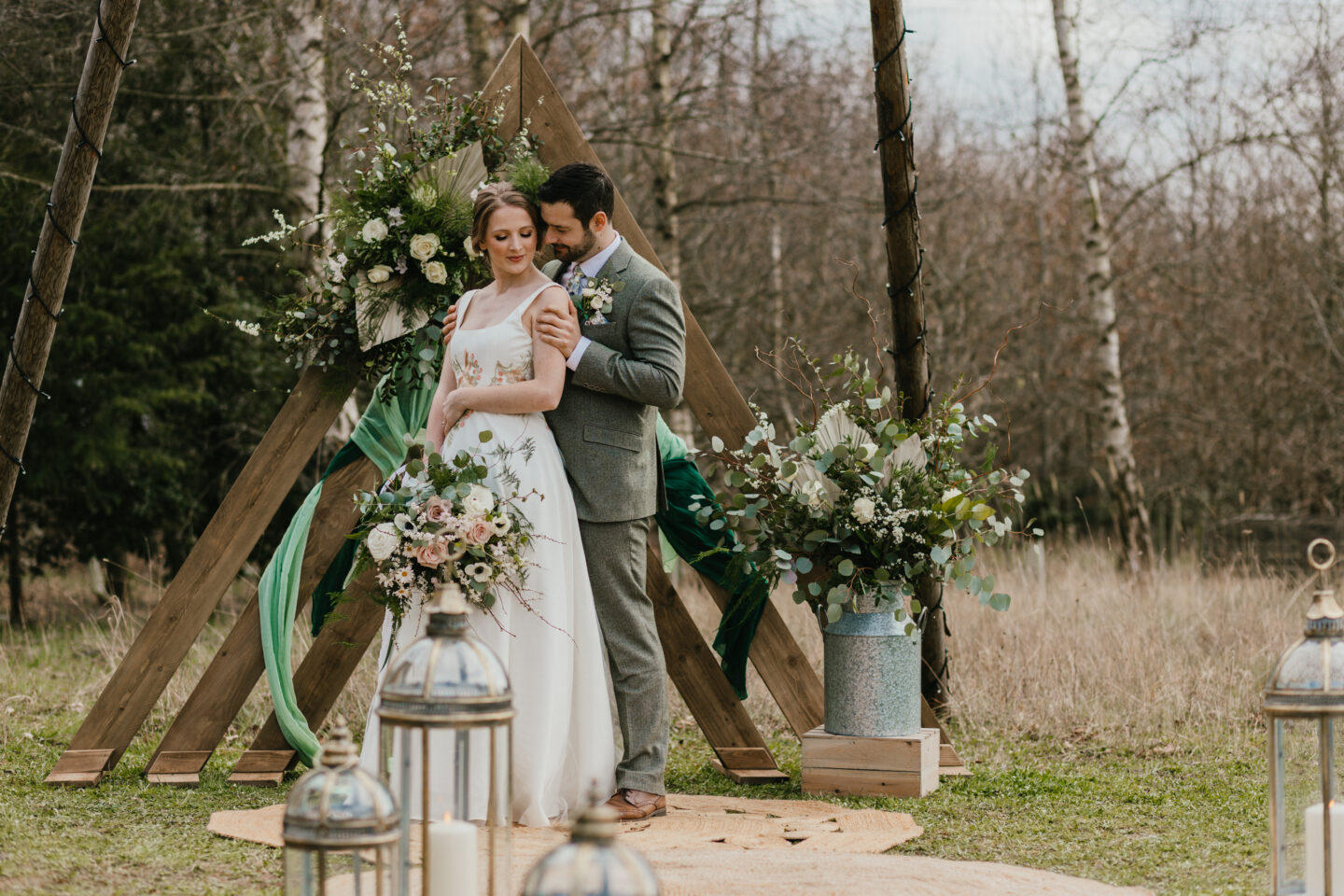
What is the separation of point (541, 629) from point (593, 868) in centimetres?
251

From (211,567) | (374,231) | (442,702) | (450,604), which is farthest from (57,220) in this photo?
(442,702)

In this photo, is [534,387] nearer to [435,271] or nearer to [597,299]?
[597,299]

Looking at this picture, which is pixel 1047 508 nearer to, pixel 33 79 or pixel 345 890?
pixel 33 79

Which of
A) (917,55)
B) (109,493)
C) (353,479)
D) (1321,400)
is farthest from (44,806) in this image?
(917,55)

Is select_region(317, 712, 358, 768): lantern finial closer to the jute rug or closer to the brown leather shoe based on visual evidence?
the jute rug

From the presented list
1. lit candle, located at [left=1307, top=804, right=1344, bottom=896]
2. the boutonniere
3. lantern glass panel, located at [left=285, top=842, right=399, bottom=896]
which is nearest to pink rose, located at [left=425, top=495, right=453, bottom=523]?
the boutonniere

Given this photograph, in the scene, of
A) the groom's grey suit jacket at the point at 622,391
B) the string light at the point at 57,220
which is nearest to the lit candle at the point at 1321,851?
the groom's grey suit jacket at the point at 622,391

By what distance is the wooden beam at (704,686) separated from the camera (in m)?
4.77

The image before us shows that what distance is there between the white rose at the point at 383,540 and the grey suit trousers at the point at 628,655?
631 millimetres

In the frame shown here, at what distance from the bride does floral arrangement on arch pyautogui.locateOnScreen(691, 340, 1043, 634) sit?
632 mm

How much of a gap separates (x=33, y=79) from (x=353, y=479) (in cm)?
668

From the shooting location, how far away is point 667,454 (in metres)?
4.67

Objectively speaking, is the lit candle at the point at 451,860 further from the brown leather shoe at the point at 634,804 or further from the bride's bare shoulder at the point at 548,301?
the bride's bare shoulder at the point at 548,301

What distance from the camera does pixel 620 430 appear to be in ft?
13.5
